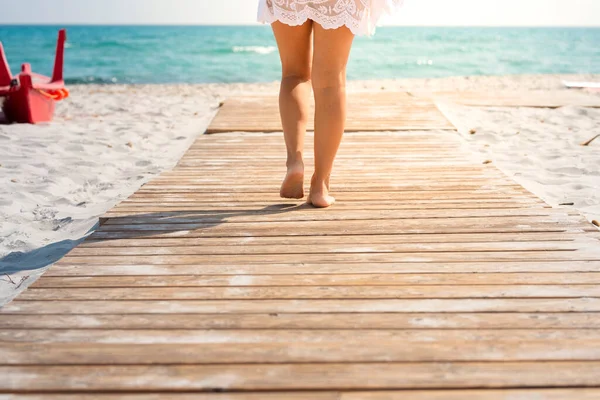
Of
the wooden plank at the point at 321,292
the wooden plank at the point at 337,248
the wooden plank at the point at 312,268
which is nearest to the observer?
the wooden plank at the point at 321,292

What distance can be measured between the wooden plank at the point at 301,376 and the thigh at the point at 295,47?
143 centimetres

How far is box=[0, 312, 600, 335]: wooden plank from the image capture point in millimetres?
1446

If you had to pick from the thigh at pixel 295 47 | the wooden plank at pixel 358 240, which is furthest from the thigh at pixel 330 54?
the wooden plank at pixel 358 240

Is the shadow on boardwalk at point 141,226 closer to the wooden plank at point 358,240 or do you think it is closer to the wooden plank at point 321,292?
the wooden plank at point 358,240

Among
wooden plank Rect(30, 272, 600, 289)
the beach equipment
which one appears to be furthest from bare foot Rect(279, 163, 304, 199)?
the beach equipment

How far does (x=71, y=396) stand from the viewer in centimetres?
119

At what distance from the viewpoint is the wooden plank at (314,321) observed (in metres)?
1.45

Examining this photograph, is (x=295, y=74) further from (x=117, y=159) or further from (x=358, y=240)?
(x=117, y=159)

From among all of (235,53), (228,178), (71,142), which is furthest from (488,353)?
(235,53)

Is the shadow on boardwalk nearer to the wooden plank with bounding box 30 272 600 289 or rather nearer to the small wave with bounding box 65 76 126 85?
the wooden plank with bounding box 30 272 600 289

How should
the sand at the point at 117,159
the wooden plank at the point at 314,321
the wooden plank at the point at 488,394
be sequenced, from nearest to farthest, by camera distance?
the wooden plank at the point at 488,394, the wooden plank at the point at 314,321, the sand at the point at 117,159

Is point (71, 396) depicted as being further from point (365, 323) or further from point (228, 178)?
point (228, 178)

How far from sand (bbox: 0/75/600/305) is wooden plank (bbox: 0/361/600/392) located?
1073mm

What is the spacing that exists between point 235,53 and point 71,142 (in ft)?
82.2
